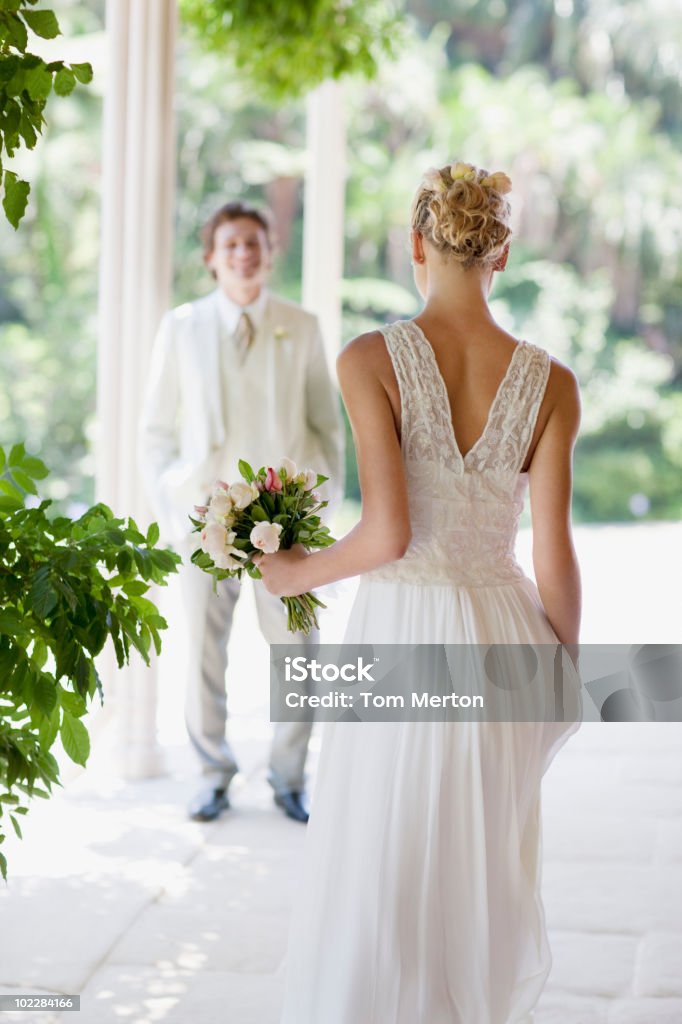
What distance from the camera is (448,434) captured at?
2.23m

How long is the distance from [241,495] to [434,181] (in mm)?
648

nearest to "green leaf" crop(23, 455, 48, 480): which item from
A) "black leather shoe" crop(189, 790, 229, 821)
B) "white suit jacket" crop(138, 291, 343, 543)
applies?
"white suit jacket" crop(138, 291, 343, 543)

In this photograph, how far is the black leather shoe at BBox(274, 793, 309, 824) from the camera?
159 inches

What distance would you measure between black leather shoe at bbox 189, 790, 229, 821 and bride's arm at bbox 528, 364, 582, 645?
2054 mm

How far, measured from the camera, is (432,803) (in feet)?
7.27

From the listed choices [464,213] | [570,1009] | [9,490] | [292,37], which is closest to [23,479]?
[9,490]

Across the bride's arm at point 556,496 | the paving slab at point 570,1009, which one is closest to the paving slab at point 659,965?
the paving slab at point 570,1009

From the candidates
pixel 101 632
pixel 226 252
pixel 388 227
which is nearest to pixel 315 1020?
pixel 101 632

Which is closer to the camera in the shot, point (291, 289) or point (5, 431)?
point (5, 431)

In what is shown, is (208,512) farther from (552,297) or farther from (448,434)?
(552,297)

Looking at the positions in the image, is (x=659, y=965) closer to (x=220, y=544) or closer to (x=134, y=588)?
(x=220, y=544)

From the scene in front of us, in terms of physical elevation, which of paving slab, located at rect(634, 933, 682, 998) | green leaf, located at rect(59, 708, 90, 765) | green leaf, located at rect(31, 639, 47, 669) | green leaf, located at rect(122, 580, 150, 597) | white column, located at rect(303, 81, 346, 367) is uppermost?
white column, located at rect(303, 81, 346, 367)

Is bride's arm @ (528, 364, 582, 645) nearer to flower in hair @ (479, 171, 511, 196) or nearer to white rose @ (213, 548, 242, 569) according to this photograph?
flower in hair @ (479, 171, 511, 196)

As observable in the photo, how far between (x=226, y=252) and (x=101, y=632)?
7.99 feet
